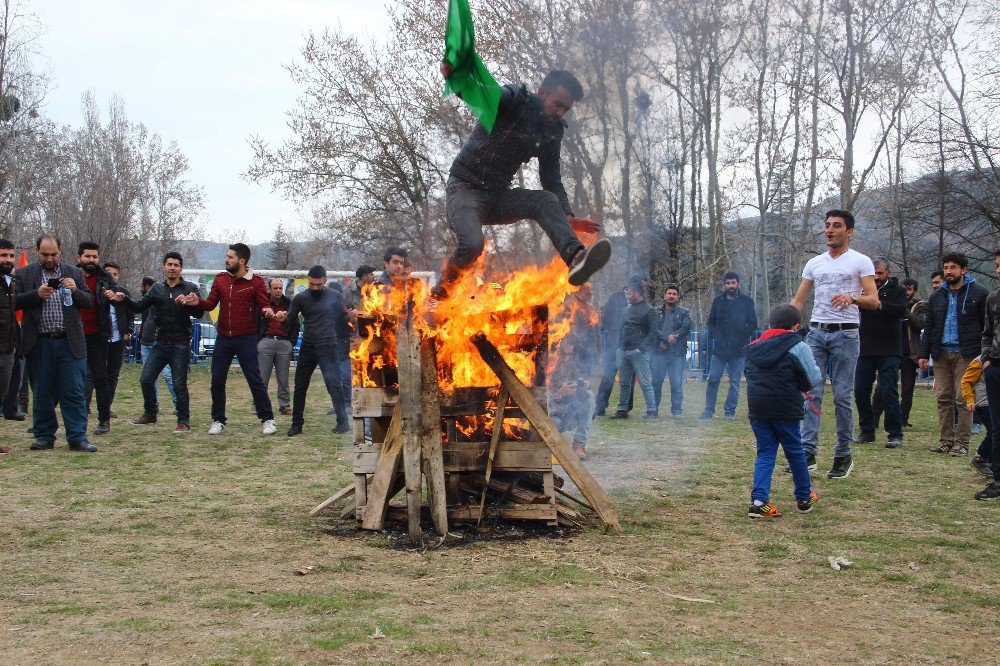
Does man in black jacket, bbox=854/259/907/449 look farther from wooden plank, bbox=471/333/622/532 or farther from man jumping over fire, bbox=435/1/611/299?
wooden plank, bbox=471/333/622/532

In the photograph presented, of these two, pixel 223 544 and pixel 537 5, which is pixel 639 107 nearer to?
pixel 537 5

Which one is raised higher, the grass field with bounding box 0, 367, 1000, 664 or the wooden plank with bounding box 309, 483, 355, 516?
the wooden plank with bounding box 309, 483, 355, 516

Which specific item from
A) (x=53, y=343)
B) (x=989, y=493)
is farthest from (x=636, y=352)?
(x=53, y=343)

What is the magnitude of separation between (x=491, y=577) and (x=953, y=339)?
24.5ft

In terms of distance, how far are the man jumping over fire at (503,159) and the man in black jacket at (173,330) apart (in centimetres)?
584

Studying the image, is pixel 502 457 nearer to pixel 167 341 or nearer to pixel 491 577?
pixel 491 577

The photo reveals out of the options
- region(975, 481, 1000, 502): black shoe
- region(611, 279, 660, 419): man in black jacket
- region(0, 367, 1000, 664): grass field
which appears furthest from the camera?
region(611, 279, 660, 419): man in black jacket

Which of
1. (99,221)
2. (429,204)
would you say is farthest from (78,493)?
(99,221)

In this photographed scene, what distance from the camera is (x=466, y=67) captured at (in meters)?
5.74

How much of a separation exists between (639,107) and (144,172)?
135 feet

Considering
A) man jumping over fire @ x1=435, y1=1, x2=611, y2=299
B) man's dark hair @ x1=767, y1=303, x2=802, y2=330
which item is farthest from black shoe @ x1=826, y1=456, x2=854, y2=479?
man jumping over fire @ x1=435, y1=1, x2=611, y2=299

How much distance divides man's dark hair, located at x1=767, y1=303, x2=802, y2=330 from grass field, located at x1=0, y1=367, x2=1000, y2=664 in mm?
1429

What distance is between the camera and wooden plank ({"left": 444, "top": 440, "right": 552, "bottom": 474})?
5.89 meters

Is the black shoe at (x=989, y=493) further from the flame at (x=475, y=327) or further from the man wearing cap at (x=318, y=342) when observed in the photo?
the man wearing cap at (x=318, y=342)
